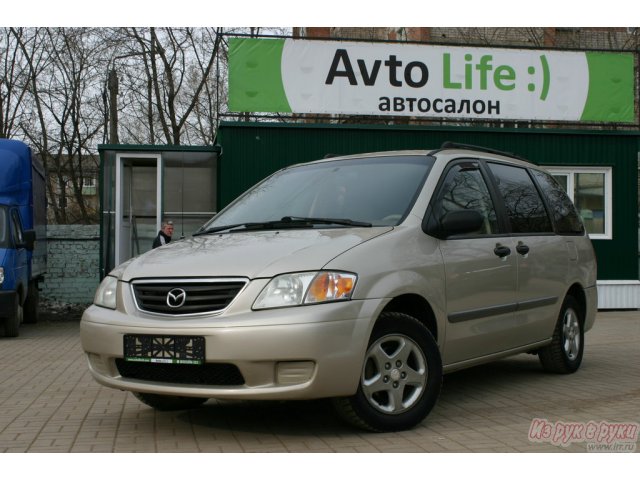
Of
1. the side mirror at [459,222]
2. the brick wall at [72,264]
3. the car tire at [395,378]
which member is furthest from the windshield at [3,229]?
the car tire at [395,378]

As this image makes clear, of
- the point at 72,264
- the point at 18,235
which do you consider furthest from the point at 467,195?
the point at 72,264

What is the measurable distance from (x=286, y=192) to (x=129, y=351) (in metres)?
1.94

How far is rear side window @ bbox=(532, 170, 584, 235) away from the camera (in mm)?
7020

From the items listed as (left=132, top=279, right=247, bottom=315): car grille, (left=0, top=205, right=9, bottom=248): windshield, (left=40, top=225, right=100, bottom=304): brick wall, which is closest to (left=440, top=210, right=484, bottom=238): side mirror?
(left=132, top=279, right=247, bottom=315): car grille

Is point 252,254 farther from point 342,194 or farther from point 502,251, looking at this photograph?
point 502,251

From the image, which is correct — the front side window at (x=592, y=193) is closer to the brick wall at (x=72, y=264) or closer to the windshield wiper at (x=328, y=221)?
the brick wall at (x=72, y=264)

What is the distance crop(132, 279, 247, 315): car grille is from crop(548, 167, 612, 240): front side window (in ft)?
42.0

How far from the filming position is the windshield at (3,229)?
12.2 m

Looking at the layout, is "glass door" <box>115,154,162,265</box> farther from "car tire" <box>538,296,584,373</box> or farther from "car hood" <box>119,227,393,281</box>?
"car hood" <box>119,227,393,281</box>

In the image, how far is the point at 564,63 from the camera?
16.2m

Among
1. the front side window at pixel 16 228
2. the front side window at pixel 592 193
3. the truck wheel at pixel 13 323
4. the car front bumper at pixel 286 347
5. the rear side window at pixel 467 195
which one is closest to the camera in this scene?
the car front bumper at pixel 286 347

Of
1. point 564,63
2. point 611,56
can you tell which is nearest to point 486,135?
point 564,63

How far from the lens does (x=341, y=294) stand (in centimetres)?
438

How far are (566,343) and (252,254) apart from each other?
3656mm
